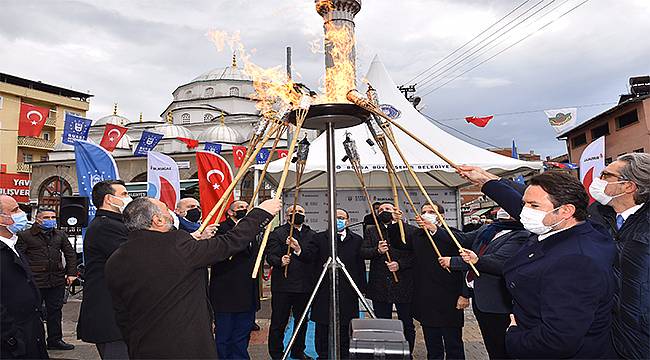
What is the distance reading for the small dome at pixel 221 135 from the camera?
1353 inches

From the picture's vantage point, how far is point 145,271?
8.45 feet

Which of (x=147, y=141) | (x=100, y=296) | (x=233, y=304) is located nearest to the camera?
(x=100, y=296)

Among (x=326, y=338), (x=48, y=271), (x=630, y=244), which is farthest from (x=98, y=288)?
(x=630, y=244)

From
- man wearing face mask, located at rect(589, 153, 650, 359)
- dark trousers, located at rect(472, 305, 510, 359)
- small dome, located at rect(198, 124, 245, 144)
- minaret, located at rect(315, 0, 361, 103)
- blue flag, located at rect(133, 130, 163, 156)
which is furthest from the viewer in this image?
small dome, located at rect(198, 124, 245, 144)

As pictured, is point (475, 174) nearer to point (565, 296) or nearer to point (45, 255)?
point (565, 296)

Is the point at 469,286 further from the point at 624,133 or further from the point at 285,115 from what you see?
the point at 624,133

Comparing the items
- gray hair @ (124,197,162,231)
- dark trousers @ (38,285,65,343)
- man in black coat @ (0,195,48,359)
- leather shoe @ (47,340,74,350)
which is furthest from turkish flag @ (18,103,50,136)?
gray hair @ (124,197,162,231)

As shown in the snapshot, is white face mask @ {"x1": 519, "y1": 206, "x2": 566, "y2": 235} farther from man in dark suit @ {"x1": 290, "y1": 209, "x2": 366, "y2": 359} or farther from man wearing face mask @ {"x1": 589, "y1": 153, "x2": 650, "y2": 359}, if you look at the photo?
man in dark suit @ {"x1": 290, "y1": 209, "x2": 366, "y2": 359}

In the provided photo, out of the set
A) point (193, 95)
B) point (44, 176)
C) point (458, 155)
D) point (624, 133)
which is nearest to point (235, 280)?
point (458, 155)

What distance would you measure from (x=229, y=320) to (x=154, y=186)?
16.8 ft

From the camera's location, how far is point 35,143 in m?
41.7

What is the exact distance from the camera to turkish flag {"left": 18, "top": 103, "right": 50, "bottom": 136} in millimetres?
11406

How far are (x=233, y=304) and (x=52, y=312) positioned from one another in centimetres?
309

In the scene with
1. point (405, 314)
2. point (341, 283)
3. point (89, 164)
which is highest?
point (89, 164)
